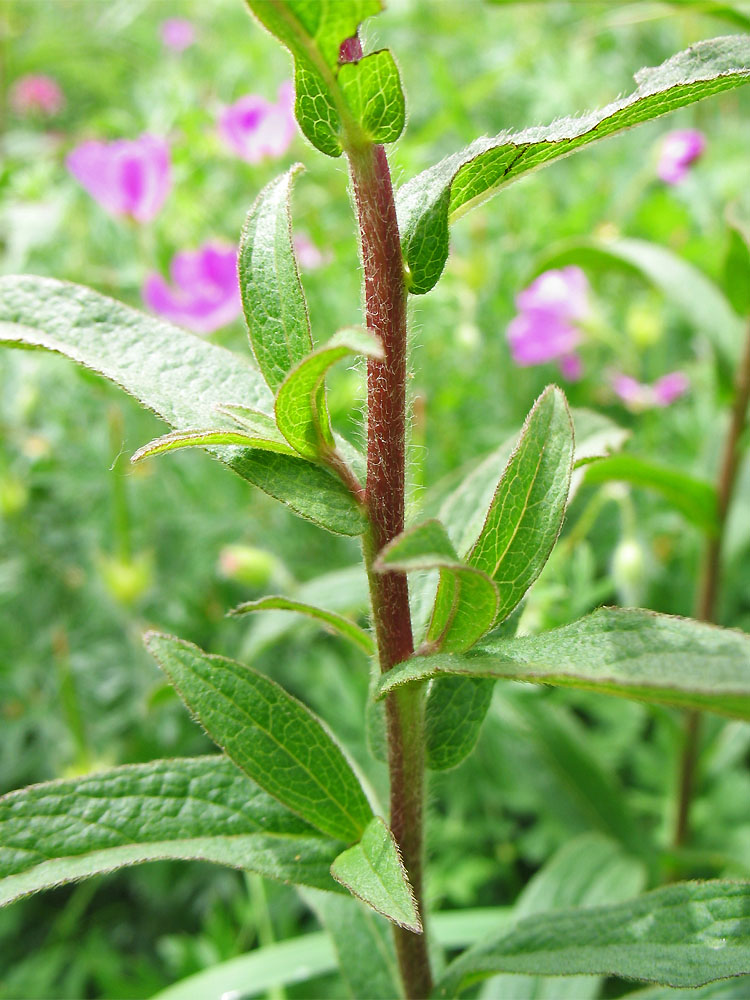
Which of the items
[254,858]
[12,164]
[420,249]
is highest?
[12,164]

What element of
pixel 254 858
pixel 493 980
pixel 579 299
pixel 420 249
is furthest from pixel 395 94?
pixel 579 299

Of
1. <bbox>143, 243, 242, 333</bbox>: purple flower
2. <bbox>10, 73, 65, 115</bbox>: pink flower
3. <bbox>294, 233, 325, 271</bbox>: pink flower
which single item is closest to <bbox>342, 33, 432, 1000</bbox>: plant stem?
<bbox>143, 243, 242, 333</bbox>: purple flower

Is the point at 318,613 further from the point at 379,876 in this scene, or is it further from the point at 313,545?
the point at 313,545

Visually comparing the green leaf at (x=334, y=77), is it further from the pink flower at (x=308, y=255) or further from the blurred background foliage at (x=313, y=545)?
the pink flower at (x=308, y=255)

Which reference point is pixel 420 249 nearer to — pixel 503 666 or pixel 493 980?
pixel 503 666

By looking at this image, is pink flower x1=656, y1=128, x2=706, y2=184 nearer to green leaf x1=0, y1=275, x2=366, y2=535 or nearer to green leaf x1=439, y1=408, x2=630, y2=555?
green leaf x1=439, y1=408, x2=630, y2=555

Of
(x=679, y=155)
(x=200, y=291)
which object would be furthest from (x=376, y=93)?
(x=679, y=155)
